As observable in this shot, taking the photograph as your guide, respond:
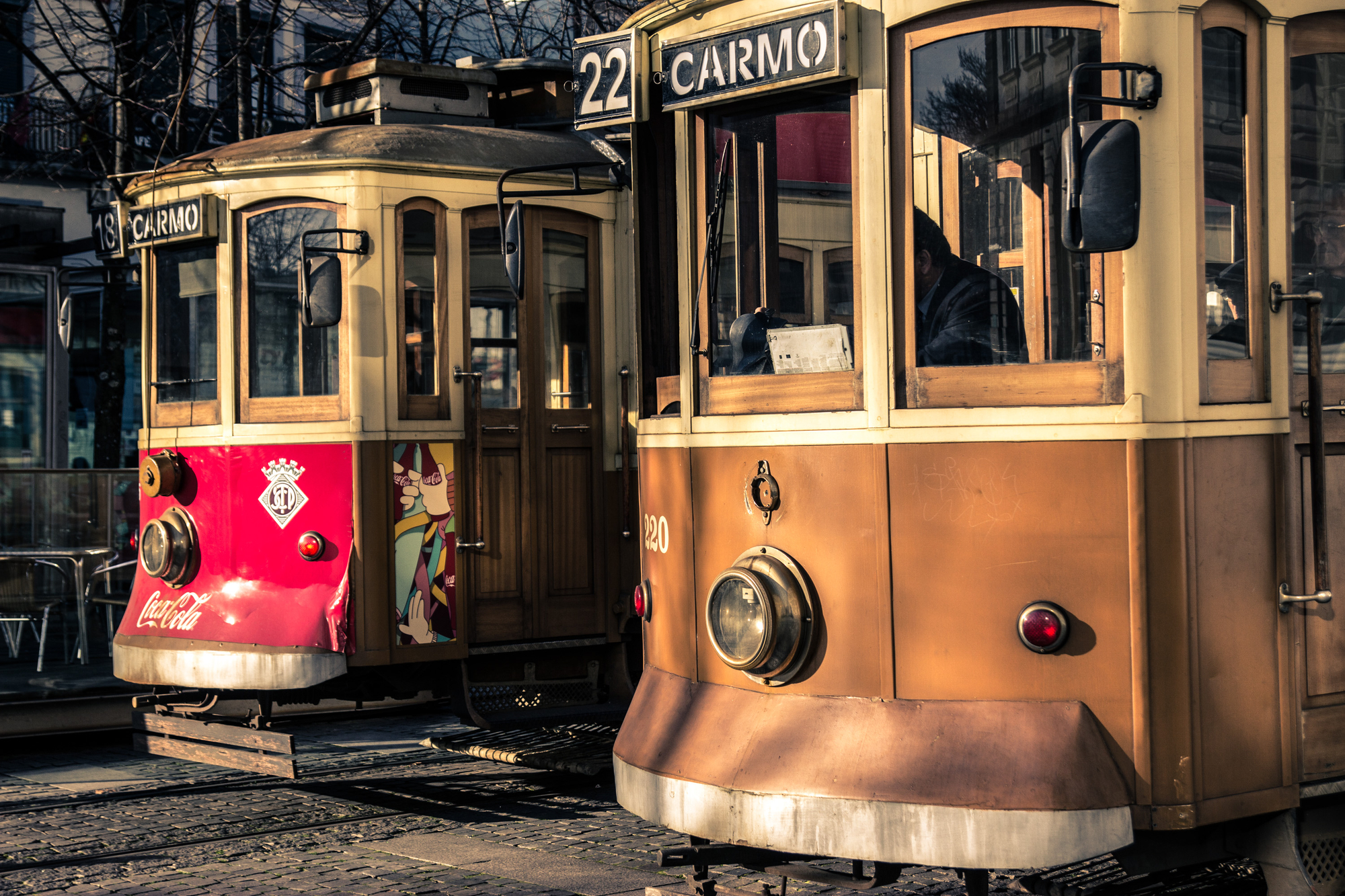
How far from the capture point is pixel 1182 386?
4.14 metres

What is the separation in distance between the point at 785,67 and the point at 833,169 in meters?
0.33

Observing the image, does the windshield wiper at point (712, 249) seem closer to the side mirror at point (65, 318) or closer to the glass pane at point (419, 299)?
the glass pane at point (419, 299)

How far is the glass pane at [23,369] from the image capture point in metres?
18.9

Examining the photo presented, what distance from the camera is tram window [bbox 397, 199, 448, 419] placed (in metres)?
7.82

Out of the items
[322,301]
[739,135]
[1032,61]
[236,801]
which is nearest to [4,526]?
Answer: [236,801]

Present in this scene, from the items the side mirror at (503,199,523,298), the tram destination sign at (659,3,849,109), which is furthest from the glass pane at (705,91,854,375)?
the side mirror at (503,199,523,298)

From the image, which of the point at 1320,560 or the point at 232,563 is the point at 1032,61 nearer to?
the point at 1320,560

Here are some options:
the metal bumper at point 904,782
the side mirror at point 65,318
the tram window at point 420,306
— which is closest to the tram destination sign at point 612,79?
the metal bumper at point 904,782

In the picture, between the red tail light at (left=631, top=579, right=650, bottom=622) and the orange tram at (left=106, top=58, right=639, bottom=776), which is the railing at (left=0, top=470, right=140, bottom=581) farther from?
the red tail light at (left=631, top=579, right=650, bottom=622)

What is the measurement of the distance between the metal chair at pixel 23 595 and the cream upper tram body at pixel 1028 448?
7.55 m

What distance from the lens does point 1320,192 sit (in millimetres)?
4539

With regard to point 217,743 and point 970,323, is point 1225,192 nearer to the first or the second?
point 970,323

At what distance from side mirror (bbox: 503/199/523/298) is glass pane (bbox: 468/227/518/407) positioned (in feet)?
5.66

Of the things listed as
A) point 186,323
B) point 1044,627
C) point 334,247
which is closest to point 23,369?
point 186,323
